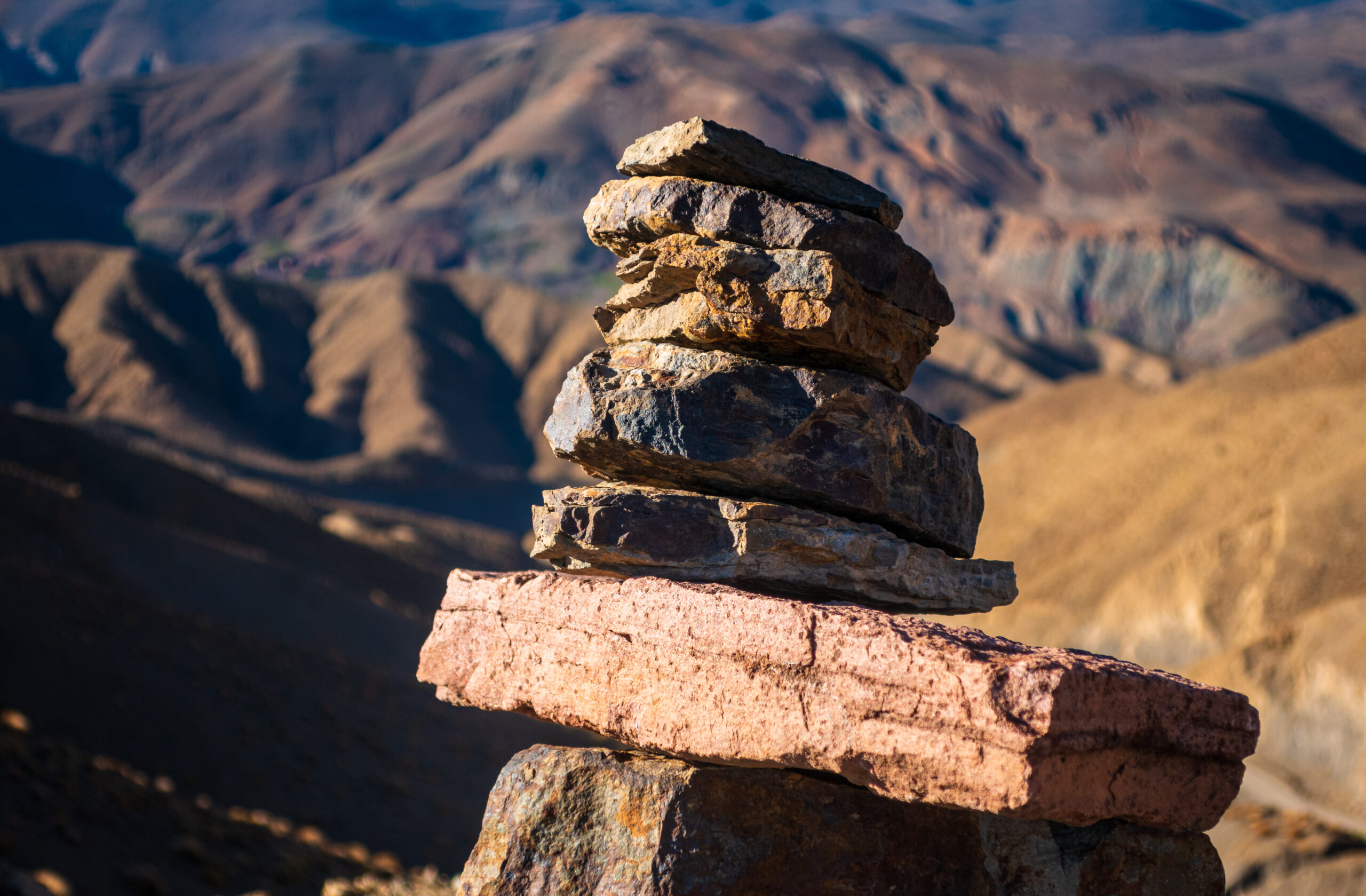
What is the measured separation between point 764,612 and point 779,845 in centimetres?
140

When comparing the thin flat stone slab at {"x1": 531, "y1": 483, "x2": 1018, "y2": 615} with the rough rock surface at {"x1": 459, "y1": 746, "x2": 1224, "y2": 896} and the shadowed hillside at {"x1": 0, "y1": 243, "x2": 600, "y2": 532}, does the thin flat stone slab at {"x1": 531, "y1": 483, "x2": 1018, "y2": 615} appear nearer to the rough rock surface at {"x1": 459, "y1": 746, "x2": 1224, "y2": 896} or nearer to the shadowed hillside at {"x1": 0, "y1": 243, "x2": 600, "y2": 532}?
the rough rock surface at {"x1": 459, "y1": 746, "x2": 1224, "y2": 896}

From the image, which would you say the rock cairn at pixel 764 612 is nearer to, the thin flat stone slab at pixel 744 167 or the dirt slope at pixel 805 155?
the thin flat stone slab at pixel 744 167

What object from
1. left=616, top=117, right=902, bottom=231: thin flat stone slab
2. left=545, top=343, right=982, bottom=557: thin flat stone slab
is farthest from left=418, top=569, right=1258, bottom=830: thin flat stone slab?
left=616, top=117, right=902, bottom=231: thin flat stone slab

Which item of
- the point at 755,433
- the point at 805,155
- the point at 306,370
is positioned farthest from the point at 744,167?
the point at 805,155

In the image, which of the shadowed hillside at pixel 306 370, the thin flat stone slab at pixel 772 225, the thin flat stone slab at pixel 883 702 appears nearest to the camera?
the thin flat stone slab at pixel 883 702

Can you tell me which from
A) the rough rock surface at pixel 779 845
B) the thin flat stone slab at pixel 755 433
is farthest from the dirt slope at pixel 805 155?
the rough rock surface at pixel 779 845

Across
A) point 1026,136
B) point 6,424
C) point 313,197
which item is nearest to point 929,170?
point 1026,136

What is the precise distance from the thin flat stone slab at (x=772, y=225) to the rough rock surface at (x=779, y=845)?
9.18ft

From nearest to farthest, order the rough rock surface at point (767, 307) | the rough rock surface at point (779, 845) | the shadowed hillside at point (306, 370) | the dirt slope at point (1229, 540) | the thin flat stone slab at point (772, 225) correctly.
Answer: the rough rock surface at point (779, 845) < the rough rock surface at point (767, 307) < the thin flat stone slab at point (772, 225) < the dirt slope at point (1229, 540) < the shadowed hillside at point (306, 370)

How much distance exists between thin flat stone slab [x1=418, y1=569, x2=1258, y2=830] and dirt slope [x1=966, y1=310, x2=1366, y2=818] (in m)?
16.3

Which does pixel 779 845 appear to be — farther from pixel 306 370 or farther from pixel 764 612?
pixel 306 370

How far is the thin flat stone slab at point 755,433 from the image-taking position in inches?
243

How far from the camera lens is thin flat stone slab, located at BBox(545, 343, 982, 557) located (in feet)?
20.3

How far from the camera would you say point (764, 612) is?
5379 mm
